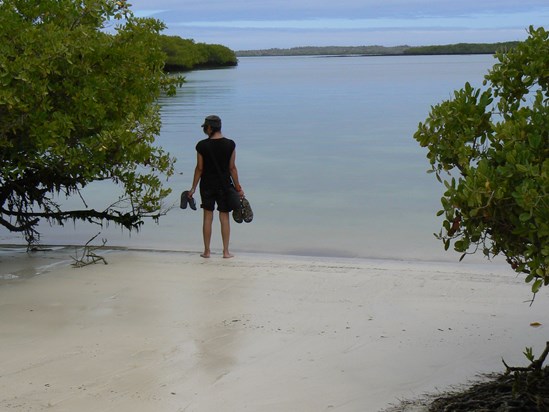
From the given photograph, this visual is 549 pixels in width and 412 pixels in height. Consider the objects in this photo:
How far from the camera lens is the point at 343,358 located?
6.96 metres

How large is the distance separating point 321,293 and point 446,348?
200cm

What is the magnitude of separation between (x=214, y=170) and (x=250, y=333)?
359 cm

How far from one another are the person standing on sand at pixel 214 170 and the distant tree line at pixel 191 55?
61050mm

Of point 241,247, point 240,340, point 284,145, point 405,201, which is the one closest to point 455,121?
point 240,340

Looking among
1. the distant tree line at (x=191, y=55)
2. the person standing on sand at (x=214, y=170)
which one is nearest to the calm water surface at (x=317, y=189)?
the person standing on sand at (x=214, y=170)

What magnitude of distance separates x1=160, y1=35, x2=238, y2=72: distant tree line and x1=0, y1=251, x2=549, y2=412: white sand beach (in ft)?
205

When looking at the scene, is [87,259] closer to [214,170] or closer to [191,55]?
[214,170]

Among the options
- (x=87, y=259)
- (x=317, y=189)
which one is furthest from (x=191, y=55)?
(x=87, y=259)

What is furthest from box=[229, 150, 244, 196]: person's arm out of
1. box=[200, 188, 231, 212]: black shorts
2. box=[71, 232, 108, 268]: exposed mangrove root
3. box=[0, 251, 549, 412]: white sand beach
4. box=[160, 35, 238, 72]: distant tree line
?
box=[160, 35, 238, 72]: distant tree line

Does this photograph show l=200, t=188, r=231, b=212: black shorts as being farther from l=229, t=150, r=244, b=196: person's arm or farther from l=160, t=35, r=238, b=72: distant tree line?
l=160, t=35, r=238, b=72: distant tree line

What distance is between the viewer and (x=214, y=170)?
1088 centimetres

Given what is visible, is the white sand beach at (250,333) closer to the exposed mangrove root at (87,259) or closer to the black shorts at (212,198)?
the exposed mangrove root at (87,259)

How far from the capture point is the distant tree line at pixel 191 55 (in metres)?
88.8

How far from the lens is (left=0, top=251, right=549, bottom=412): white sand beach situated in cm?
629
